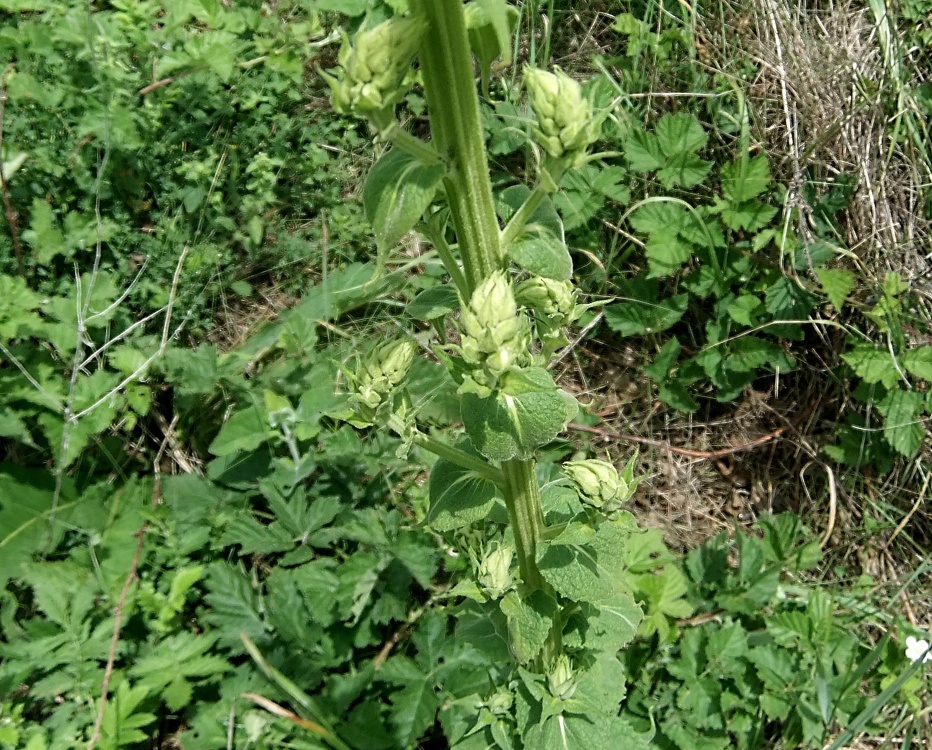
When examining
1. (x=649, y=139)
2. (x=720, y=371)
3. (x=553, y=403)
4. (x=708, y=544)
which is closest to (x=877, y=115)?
(x=649, y=139)

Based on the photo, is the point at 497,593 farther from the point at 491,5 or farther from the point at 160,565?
the point at 160,565

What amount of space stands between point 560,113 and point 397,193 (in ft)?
0.82

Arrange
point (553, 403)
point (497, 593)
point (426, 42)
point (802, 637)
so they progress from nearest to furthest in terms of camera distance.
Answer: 1. point (426, 42)
2. point (553, 403)
3. point (497, 593)
4. point (802, 637)

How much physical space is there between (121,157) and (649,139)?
2200mm

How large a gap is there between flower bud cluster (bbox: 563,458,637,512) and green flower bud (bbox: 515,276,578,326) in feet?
0.83

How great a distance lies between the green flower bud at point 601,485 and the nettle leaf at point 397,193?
0.52 metres

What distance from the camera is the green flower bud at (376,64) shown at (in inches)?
36.0

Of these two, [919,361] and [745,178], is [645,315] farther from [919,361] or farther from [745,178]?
[919,361]

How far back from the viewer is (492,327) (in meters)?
1.06

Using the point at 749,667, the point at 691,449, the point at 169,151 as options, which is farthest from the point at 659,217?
the point at 169,151

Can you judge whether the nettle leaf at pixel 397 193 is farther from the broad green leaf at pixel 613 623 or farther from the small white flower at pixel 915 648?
the small white flower at pixel 915 648

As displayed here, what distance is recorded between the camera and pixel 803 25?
3.15m

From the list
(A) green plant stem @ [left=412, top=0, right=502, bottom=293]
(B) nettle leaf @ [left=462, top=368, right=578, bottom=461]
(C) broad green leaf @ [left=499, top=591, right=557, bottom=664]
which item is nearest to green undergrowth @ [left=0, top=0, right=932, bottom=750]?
(C) broad green leaf @ [left=499, top=591, right=557, bottom=664]

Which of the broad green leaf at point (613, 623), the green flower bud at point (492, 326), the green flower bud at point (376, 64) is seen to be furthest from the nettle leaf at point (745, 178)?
the green flower bud at point (376, 64)
